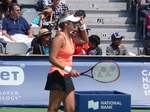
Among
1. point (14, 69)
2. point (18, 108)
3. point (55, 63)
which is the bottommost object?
point (18, 108)

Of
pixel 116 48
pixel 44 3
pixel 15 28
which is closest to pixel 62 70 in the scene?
pixel 116 48

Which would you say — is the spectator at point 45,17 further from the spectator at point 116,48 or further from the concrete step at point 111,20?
the spectator at point 116,48

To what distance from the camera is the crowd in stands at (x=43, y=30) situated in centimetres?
809

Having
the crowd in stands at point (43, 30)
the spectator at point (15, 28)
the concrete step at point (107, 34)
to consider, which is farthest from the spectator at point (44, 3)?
the spectator at point (15, 28)

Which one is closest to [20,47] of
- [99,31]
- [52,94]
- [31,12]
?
[31,12]

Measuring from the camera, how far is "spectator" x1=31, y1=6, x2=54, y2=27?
10.5 metres

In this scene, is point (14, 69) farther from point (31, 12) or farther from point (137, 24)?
point (137, 24)

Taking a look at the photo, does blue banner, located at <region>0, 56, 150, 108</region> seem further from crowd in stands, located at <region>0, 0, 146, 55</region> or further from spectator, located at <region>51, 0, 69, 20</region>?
spectator, located at <region>51, 0, 69, 20</region>

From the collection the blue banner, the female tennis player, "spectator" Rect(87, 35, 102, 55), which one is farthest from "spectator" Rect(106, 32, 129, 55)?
the female tennis player

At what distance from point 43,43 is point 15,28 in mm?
1818

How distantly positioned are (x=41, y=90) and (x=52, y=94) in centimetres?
242

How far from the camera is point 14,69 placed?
25.6ft

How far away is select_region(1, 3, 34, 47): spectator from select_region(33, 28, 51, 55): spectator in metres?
1.46

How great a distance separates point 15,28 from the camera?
971 centimetres
